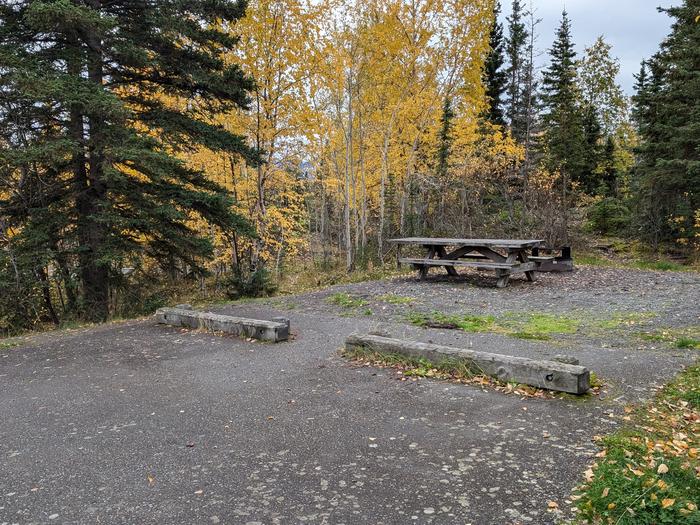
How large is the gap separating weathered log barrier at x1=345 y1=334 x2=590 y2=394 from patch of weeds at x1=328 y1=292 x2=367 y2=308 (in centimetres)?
344

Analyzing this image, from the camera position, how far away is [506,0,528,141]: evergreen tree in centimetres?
2462

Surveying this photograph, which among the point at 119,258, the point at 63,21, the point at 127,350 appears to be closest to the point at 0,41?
the point at 63,21

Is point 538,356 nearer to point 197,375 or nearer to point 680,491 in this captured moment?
point 680,491

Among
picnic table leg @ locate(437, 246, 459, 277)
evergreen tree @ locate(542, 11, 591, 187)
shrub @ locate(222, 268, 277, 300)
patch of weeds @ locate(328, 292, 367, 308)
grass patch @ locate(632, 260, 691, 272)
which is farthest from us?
evergreen tree @ locate(542, 11, 591, 187)

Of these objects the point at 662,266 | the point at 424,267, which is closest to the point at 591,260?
the point at 662,266

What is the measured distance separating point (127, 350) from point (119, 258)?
2538 millimetres

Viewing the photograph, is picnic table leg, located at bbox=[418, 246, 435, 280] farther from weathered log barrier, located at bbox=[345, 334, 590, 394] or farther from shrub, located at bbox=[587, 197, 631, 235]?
shrub, located at bbox=[587, 197, 631, 235]

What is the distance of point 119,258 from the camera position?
834 centimetres

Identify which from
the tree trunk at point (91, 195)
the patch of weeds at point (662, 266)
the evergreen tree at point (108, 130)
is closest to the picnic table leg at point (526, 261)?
the patch of weeds at point (662, 266)

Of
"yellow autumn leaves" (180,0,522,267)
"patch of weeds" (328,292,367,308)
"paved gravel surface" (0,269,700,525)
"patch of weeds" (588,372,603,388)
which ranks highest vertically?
"yellow autumn leaves" (180,0,522,267)

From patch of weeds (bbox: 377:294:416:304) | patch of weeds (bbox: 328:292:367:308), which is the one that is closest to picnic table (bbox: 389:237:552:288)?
patch of weeds (bbox: 377:294:416:304)

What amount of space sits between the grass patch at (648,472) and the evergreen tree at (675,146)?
10661mm

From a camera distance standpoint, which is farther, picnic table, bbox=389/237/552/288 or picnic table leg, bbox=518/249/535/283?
picnic table leg, bbox=518/249/535/283

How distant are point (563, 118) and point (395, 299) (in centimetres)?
1616
